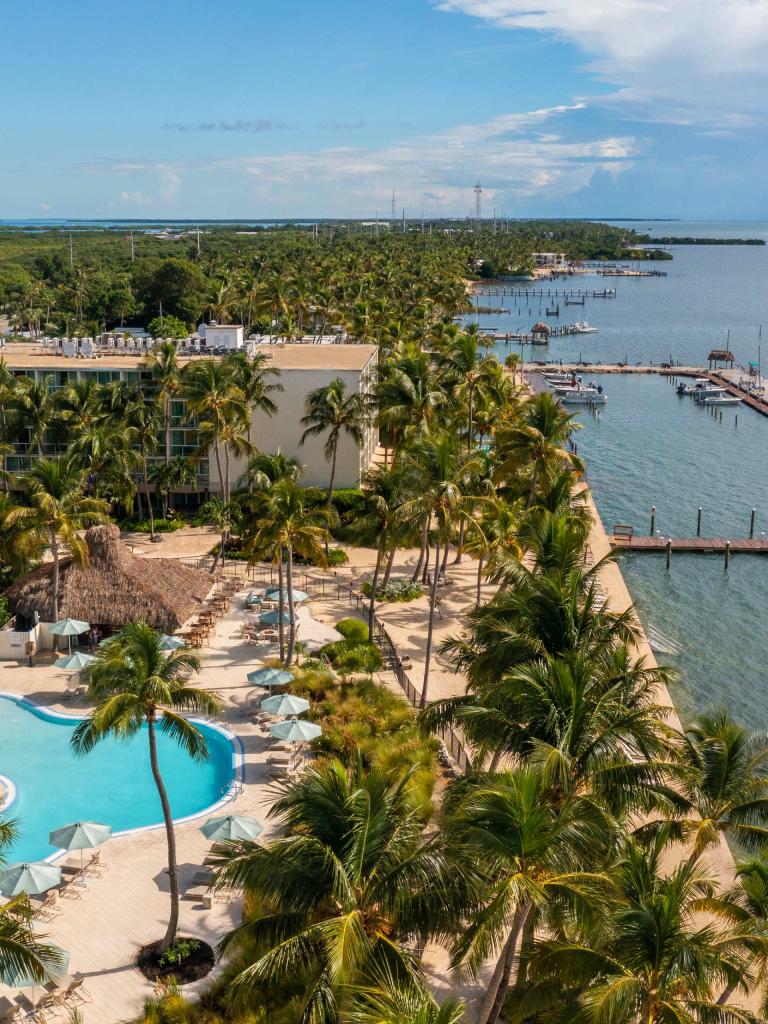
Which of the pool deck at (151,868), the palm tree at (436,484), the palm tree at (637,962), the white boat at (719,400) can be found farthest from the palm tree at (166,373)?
the white boat at (719,400)

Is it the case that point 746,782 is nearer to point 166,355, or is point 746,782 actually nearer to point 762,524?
point 166,355

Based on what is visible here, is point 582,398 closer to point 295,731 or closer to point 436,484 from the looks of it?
point 436,484

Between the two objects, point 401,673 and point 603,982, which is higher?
point 603,982

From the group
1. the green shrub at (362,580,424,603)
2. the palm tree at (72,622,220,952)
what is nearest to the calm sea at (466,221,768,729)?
the green shrub at (362,580,424,603)

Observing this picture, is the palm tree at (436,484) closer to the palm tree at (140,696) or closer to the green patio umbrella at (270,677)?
the green patio umbrella at (270,677)

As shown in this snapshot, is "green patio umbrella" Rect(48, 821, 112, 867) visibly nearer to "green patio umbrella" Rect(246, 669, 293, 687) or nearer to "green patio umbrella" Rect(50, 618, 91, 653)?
"green patio umbrella" Rect(246, 669, 293, 687)

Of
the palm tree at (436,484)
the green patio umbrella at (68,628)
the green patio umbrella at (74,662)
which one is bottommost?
the green patio umbrella at (74,662)

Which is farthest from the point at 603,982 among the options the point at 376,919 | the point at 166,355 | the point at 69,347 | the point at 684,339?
the point at 684,339
